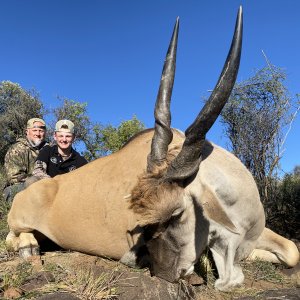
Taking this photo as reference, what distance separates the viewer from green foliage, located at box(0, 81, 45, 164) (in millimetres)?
15312

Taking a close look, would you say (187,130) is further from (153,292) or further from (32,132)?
(32,132)

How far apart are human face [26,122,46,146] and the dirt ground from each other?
8.99 ft

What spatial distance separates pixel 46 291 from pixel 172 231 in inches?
38.9

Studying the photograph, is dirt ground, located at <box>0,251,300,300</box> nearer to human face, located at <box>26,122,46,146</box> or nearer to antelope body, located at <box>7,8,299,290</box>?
antelope body, located at <box>7,8,299,290</box>

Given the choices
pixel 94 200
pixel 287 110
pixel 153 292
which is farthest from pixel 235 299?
pixel 287 110

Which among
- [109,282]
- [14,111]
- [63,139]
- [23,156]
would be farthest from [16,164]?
[14,111]

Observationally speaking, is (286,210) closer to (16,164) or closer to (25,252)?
(25,252)

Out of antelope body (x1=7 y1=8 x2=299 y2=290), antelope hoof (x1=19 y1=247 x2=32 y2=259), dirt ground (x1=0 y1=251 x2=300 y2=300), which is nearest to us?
dirt ground (x1=0 y1=251 x2=300 y2=300)

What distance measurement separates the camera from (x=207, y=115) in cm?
309

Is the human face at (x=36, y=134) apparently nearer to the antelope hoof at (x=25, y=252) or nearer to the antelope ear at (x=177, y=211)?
the antelope hoof at (x=25, y=252)

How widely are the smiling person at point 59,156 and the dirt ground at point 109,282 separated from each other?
166 cm

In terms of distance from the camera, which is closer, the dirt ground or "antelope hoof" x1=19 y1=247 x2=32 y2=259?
the dirt ground

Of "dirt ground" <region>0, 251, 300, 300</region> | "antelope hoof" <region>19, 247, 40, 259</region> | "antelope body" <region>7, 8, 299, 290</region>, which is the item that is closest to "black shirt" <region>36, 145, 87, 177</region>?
"antelope body" <region>7, 8, 299, 290</region>

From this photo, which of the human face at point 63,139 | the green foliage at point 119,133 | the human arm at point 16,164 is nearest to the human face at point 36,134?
the human arm at point 16,164
